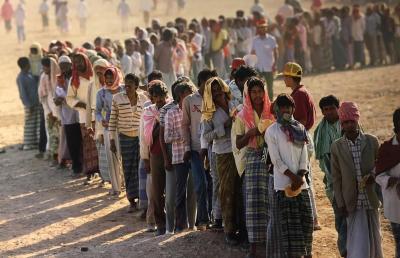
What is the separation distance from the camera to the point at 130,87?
11.0 meters

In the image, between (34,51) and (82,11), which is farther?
(82,11)

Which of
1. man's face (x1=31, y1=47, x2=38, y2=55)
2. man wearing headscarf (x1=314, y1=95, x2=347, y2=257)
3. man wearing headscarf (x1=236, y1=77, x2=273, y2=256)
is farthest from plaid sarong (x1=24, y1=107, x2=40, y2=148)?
man wearing headscarf (x1=236, y1=77, x2=273, y2=256)

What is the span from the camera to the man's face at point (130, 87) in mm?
10945

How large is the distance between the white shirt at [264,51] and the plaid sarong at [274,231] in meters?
10.3

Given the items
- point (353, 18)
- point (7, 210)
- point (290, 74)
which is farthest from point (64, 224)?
point (353, 18)

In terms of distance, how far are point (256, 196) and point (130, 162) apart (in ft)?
11.2

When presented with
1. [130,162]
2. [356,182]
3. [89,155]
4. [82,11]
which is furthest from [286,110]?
[82,11]

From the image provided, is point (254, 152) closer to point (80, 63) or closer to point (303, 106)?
point (303, 106)

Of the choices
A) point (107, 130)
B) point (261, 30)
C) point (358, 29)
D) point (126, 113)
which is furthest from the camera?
point (358, 29)

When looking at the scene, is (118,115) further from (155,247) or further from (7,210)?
(155,247)

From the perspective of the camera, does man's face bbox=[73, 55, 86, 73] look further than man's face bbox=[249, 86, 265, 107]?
Yes

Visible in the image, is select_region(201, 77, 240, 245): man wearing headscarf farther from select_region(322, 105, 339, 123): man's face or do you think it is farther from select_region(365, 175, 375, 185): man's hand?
select_region(365, 175, 375, 185): man's hand

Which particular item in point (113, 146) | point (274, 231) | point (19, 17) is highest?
point (19, 17)

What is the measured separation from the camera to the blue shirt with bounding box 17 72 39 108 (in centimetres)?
1573
